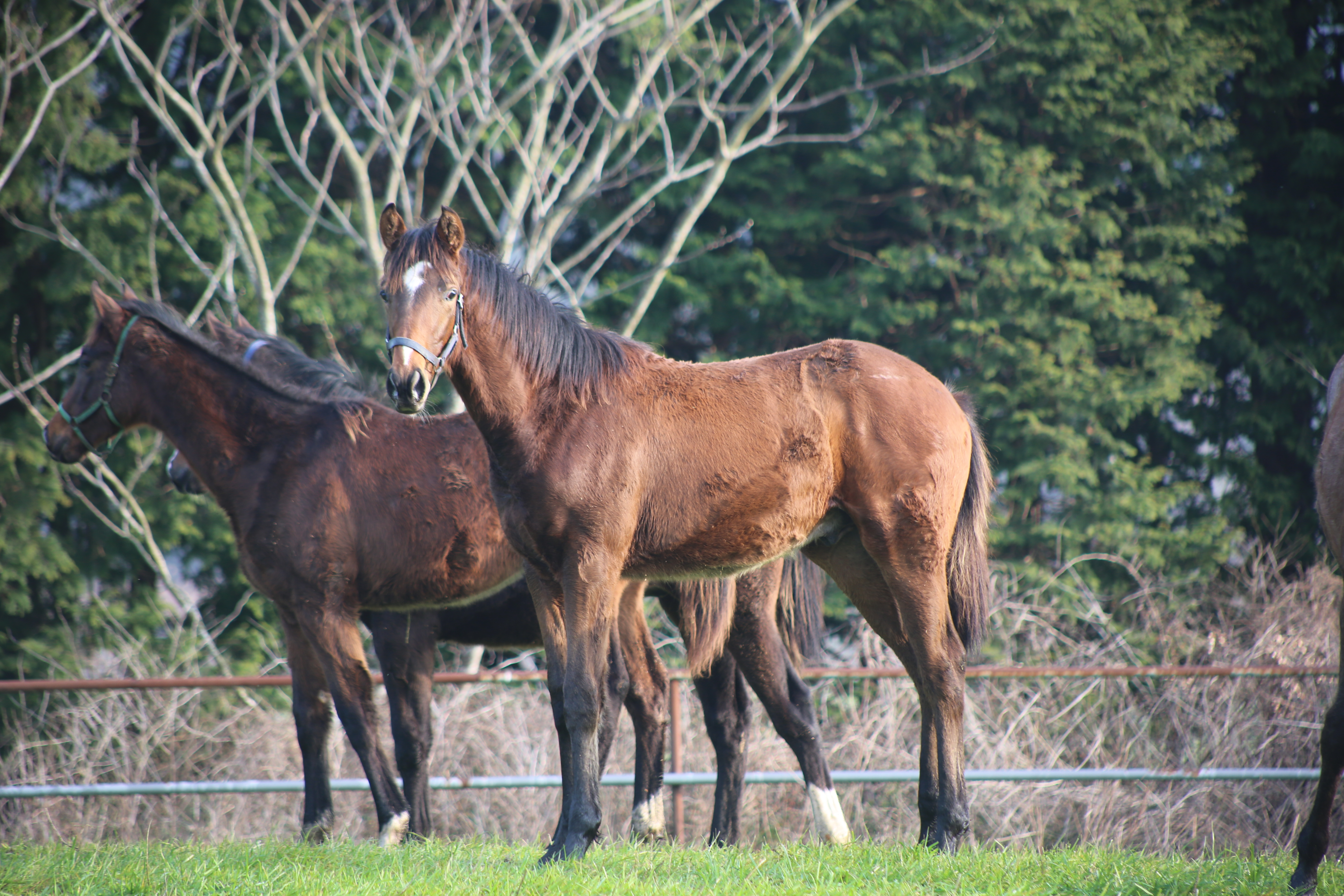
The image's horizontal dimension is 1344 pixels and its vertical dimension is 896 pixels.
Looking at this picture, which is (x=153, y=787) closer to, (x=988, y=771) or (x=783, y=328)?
(x=988, y=771)

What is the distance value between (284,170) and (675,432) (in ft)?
34.3

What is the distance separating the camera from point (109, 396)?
602 cm

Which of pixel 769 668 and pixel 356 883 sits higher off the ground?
pixel 769 668

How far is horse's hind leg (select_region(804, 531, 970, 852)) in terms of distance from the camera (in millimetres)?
4438

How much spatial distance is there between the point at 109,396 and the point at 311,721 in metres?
2.15

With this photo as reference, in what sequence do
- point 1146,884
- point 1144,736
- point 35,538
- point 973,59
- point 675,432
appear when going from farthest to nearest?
1. point 973,59
2. point 35,538
3. point 1144,736
4. point 675,432
5. point 1146,884

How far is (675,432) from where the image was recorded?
455 cm

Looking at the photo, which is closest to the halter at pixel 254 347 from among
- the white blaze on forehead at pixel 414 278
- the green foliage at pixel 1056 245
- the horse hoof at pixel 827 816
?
the white blaze on forehead at pixel 414 278

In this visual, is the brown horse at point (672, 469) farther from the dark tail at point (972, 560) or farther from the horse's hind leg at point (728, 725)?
the horse's hind leg at point (728, 725)

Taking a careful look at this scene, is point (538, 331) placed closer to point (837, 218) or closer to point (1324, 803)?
point (1324, 803)

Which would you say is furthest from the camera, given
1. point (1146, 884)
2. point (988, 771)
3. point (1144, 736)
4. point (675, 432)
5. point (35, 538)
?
point (35, 538)

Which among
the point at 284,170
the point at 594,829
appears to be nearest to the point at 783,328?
the point at 284,170

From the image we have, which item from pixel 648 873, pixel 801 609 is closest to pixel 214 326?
pixel 801 609

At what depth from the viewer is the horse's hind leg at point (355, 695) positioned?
5418 millimetres
